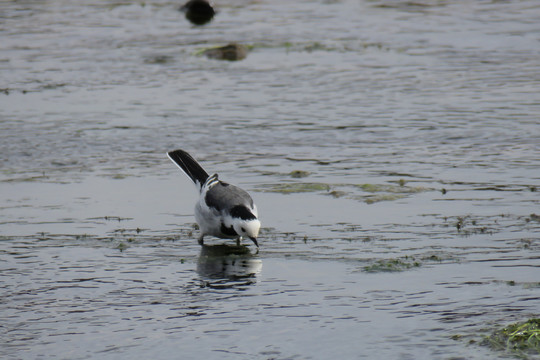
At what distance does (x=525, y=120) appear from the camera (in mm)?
16156

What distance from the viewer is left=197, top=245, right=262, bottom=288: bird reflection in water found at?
393 inches

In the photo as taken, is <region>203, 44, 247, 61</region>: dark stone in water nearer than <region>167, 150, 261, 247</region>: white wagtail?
No

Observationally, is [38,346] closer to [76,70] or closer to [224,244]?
[224,244]

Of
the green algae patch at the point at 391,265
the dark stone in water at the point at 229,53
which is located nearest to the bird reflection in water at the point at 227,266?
the green algae patch at the point at 391,265

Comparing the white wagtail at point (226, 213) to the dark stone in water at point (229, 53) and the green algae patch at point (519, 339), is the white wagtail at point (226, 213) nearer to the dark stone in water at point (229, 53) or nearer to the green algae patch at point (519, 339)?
the green algae patch at point (519, 339)

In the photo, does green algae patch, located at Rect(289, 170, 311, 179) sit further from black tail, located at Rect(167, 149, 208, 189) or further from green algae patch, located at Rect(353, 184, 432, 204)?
black tail, located at Rect(167, 149, 208, 189)

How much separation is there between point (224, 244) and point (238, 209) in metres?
0.88

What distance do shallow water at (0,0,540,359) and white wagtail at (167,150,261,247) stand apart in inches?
9.5

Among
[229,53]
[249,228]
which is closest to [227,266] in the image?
[249,228]

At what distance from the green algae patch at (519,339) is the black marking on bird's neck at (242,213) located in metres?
3.31

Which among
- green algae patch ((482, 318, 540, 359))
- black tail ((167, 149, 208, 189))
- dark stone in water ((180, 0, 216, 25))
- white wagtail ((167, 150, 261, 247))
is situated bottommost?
green algae patch ((482, 318, 540, 359))

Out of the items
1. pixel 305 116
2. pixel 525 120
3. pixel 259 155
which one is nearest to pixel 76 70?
pixel 305 116

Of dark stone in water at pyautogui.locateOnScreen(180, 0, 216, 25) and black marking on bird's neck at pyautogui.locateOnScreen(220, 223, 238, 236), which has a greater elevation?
dark stone in water at pyautogui.locateOnScreen(180, 0, 216, 25)

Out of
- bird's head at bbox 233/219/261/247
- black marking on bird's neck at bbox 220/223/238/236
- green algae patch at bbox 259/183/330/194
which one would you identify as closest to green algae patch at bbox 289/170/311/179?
green algae patch at bbox 259/183/330/194
